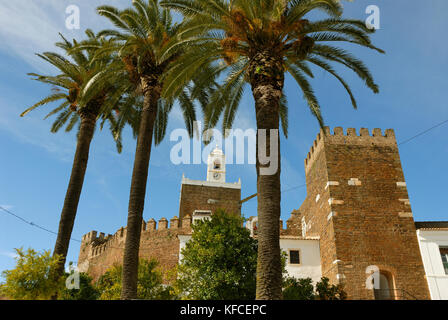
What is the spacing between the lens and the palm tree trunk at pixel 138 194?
33.7 feet

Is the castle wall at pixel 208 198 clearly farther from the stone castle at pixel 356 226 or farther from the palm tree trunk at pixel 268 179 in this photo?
the palm tree trunk at pixel 268 179

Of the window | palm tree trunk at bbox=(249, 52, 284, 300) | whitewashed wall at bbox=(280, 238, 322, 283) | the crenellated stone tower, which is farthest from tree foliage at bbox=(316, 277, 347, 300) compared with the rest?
palm tree trunk at bbox=(249, 52, 284, 300)

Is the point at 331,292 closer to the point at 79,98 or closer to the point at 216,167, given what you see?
the point at 79,98

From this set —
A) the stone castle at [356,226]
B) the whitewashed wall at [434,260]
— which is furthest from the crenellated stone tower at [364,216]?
the whitewashed wall at [434,260]

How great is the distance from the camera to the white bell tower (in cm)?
4066

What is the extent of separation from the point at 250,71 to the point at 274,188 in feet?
11.3

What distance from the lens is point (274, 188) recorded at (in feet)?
30.1

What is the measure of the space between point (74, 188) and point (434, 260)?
56.3 ft

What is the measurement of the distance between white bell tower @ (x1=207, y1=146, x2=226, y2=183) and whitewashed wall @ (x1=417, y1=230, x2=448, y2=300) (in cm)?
2297

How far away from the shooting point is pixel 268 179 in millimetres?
9234

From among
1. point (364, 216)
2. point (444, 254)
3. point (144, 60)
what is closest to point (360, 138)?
point (364, 216)

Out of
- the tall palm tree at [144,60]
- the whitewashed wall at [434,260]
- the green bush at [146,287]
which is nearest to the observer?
the tall palm tree at [144,60]

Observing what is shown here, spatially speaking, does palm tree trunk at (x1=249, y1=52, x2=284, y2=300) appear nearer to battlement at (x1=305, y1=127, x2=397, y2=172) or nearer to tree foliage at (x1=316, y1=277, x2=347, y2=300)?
tree foliage at (x1=316, y1=277, x2=347, y2=300)

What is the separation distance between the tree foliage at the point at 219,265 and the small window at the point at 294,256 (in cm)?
696
